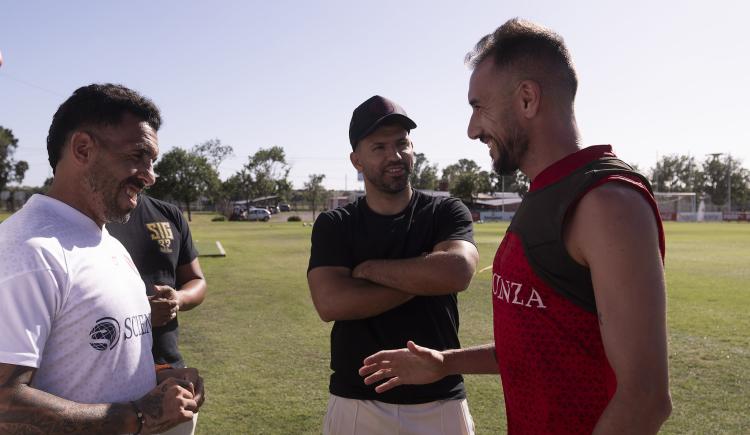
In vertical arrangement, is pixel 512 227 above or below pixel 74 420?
above

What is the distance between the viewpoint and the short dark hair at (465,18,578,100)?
2.16 m

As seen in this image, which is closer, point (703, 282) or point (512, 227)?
point (512, 227)

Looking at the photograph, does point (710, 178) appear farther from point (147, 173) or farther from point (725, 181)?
point (147, 173)

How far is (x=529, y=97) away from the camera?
2156mm

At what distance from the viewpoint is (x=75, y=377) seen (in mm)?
2232

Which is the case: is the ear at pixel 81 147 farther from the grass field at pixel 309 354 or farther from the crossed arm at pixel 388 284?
the grass field at pixel 309 354

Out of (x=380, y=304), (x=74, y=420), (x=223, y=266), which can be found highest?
(x=380, y=304)

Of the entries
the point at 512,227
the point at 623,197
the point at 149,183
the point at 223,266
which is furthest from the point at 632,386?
the point at 223,266

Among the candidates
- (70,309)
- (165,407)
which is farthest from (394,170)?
(70,309)

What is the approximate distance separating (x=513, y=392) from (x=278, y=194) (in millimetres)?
92951

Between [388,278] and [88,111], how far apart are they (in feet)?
5.68

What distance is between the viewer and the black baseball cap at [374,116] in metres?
3.59

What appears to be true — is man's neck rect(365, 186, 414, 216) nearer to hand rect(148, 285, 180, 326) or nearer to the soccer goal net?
hand rect(148, 285, 180, 326)

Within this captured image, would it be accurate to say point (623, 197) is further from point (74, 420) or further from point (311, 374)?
point (311, 374)
